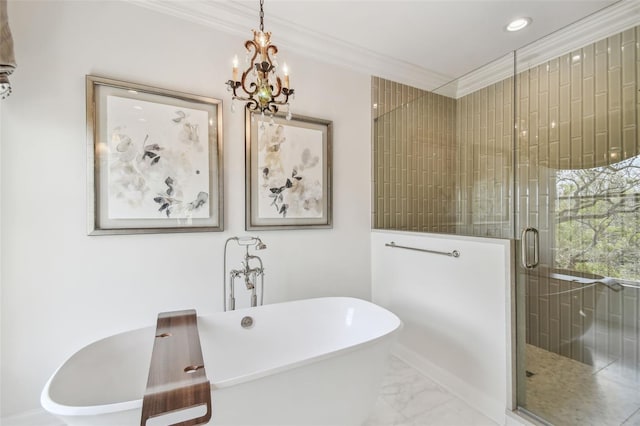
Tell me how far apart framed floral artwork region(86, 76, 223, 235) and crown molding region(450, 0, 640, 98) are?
2.17 m

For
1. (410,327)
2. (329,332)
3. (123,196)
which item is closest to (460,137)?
(410,327)

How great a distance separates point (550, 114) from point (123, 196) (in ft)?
9.83

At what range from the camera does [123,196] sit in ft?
5.65

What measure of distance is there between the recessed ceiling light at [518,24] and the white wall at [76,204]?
5.83ft

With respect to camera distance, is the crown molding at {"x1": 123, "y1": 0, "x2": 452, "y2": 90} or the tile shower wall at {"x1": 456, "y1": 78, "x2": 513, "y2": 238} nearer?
the crown molding at {"x1": 123, "y1": 0, "x2": 452, "y2": 90}

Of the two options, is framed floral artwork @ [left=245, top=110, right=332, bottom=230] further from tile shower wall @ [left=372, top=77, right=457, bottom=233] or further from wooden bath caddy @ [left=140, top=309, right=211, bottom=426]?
Result: wooden bath caddy @ [left=140, top=309, right=211, bottom=426]

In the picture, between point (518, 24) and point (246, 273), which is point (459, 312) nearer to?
point (246, 273)

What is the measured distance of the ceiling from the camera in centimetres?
191

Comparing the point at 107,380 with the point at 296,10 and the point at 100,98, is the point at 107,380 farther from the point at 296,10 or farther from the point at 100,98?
the point at 296,10

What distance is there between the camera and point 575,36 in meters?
2.03

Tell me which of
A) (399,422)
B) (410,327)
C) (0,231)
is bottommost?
(399,422)

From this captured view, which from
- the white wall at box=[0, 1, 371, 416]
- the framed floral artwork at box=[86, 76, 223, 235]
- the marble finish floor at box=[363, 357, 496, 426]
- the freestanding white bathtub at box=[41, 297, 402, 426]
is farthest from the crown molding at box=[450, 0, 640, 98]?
the marble finish floor at box=[363, 357, 496, 426]

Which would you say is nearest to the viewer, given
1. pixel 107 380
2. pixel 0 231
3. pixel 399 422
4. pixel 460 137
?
pixel 107 380

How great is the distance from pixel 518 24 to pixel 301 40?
1.63m
